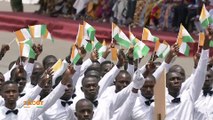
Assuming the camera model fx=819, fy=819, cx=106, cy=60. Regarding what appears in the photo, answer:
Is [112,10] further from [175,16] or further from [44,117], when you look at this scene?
[44,117]

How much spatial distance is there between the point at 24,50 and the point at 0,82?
620 mm

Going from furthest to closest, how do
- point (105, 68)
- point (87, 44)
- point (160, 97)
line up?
1. point (105, 68)
2. point (87, 44)
3. point (160, 97)

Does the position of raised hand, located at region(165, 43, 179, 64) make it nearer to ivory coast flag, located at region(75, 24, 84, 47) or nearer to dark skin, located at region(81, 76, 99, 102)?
dark skin, located at region(81, 76, 99, 102)

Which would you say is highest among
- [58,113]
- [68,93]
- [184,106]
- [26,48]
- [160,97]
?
[26,48]

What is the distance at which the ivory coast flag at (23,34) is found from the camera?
11.2m

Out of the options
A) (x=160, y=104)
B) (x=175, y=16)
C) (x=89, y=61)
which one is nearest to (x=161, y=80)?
(x=160, y=104)

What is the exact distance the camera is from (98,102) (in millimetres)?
9906

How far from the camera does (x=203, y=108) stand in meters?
10.2

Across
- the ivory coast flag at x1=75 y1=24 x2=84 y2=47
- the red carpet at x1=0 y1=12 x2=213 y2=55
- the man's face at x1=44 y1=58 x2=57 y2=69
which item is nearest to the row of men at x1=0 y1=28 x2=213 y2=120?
the ivory coast flag at x1=75 y1=24 x2=84 y2=47

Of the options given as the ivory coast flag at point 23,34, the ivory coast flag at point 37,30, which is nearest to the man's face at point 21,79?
the ivory coast flag at point 23,34

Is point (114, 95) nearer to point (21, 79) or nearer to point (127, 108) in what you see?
point (127, 108)

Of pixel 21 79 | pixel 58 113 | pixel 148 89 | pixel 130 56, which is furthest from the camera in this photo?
pixel 21 79

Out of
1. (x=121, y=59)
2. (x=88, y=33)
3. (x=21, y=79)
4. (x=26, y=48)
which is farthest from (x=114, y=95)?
(x=88, y=33)

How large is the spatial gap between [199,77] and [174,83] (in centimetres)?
42
